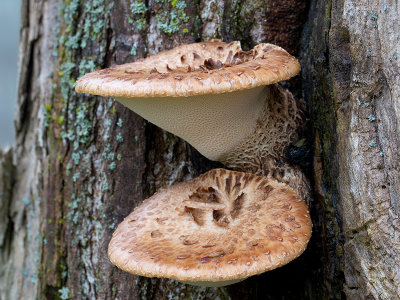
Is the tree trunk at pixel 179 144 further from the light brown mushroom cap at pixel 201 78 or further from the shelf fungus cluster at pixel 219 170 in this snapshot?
the light brown mushroom cap at pixel 201 78

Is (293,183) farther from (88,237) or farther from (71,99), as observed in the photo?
(71,99)

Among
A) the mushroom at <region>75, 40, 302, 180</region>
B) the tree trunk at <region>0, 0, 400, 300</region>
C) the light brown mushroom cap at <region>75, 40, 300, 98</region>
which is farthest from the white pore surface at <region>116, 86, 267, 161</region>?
the tree trunk at <region>0, 0, 400, 300</region>

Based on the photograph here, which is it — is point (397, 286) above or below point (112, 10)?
below

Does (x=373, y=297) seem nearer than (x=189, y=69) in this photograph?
Yes

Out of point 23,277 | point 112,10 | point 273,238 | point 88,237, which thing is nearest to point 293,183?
point 273,238

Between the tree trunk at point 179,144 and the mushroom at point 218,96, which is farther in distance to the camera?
the tree trunk at point 179,144

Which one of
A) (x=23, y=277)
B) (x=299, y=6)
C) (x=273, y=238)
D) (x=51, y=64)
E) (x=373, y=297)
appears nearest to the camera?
(x=273, y=238)

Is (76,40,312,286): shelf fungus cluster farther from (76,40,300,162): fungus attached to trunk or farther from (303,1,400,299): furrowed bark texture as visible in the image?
(303,1,400,299): furrowed bark texture

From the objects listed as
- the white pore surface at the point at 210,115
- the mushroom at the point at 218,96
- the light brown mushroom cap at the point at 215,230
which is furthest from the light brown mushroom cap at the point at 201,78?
the light brown mushroom cap at the point at 215,230
